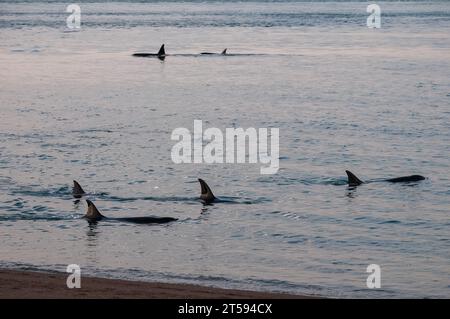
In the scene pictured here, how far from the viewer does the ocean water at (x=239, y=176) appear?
1816 cm

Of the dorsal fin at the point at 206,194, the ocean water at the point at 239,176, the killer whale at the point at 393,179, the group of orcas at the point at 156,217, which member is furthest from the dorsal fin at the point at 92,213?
the killer whale at the point at 393,179

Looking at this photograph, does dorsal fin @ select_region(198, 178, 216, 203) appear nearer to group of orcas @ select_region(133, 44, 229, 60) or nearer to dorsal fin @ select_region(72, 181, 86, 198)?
dorsal fin @ select_region(72, 181, 86, 198)

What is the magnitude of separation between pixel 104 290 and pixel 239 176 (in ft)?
39.2

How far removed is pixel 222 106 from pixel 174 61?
2447cm

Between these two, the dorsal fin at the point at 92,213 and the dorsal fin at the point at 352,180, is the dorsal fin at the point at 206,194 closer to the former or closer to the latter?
the dorsal fin at the point at 92,213

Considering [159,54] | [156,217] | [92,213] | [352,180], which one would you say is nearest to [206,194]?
[156,217]

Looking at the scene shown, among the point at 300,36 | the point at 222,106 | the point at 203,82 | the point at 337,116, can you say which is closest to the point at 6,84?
the point at 203,82

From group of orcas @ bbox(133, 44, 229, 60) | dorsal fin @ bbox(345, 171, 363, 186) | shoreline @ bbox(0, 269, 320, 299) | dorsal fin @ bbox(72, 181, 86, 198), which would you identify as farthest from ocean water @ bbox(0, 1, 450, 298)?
group of orcas @ bbox(133, 44, 229, 60)

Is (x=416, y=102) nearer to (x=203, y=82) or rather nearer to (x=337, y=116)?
(x=337, y=116)

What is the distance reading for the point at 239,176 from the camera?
1051 inches

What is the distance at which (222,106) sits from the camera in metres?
42.0

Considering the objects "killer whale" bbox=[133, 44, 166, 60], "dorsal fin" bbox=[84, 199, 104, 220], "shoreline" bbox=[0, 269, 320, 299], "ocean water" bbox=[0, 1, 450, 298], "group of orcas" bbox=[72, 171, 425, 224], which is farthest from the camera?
"killer whale" bbox=[133, 44, 166, 60]

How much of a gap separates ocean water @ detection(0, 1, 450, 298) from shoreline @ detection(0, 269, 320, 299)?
105 cm

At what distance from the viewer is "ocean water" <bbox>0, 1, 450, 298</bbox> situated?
59.6 feet
